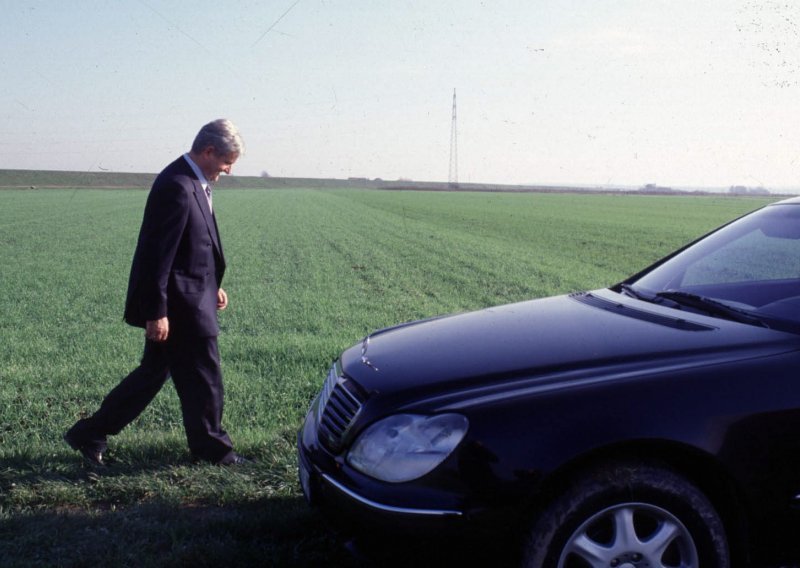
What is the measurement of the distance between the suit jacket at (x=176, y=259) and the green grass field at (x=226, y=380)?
2.91ft

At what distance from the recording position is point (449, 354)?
3.13 metres

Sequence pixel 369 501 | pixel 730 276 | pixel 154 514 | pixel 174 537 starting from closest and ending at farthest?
pixel 369 501 → pixel 174 537 → pixel 154 514 → pixel 730 276

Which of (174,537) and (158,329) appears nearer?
(174,537)

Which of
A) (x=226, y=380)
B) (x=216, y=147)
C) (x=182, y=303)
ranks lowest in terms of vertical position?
(x=226, y=380)

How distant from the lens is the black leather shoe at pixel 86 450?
4465mm

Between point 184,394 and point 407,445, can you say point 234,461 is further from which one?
point 407,445

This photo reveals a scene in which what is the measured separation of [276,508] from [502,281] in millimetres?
10994

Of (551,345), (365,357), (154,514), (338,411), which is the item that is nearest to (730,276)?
(551,345)

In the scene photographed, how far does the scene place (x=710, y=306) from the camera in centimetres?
332

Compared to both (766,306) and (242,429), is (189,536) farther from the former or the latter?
(766,306)

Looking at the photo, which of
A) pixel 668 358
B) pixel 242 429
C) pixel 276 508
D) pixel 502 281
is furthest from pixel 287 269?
pixel 668 358

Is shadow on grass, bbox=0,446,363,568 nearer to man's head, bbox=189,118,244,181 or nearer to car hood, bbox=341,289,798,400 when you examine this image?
car hood, bbox=341,289,798,400

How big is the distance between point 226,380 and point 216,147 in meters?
2.65

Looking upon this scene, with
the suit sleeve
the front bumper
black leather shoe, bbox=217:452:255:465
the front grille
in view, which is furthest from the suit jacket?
the front bumper
